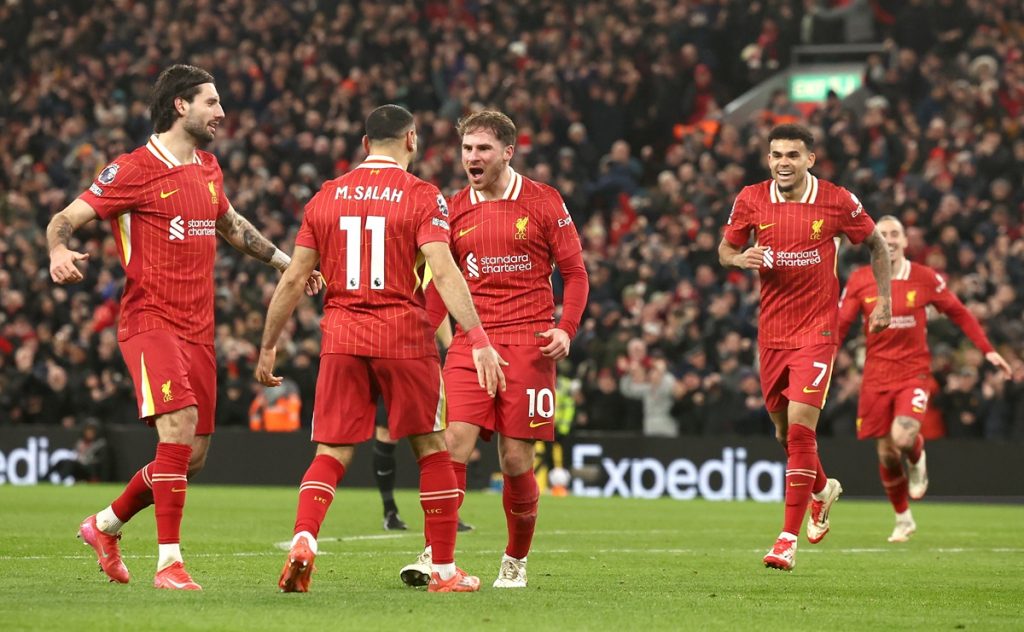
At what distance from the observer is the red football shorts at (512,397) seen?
8977mm

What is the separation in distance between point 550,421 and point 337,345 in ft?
5.09

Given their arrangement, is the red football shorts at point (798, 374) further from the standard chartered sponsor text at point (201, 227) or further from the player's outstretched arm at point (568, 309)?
A: the standard chartered sponsor text at point (201, 227)

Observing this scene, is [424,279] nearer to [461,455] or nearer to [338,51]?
[461,455]

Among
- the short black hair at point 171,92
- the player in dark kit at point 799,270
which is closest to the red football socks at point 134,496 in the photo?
the short black hair at point 171,92

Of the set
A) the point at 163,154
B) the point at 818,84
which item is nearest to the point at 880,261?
the point at 163,154

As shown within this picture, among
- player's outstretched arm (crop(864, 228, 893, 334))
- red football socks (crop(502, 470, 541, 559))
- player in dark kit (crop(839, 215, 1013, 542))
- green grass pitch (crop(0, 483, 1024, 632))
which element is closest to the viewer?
green grass pitch (crop(0, 483, 1024, 632))

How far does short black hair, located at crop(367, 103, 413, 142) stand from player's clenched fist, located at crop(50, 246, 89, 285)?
156 centimetres

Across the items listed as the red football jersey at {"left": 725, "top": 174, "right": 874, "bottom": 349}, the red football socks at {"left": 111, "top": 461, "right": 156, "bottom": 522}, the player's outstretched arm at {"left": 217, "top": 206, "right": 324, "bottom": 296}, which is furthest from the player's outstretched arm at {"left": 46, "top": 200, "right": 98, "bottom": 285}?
the red football jersey at {"left": 725, "top": 174, "right": 874, "bottom": 349}

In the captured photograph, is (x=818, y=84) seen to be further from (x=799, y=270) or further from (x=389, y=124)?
(x=389, y=124)

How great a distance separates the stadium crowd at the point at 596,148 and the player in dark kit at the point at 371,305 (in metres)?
13.5

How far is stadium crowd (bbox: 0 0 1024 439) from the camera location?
72.5 feet

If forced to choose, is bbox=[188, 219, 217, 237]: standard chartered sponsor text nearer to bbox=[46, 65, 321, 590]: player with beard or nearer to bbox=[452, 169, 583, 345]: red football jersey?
bbox=[46, 65, 321, 590]: player with beard

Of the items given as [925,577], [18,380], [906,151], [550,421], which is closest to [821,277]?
[925,577]

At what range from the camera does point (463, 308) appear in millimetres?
7957
